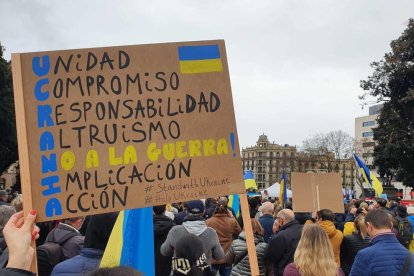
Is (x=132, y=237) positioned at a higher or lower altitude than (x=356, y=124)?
lower

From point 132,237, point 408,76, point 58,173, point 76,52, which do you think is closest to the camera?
point 58,173

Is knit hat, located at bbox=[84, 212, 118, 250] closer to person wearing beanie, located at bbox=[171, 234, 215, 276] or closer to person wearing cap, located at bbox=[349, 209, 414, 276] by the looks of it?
person wearing beanie, located at bbox=[171, 234, 215, 276]

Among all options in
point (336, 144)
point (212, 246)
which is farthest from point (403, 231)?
point (336, 144)

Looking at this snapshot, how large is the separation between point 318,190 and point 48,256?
4.54 m

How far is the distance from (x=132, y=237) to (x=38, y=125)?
1.13m

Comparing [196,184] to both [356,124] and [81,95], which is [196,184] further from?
[356,124]

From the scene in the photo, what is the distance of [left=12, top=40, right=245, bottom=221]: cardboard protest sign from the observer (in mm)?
2932

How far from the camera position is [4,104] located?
38.5m

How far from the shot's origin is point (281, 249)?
5.59 m

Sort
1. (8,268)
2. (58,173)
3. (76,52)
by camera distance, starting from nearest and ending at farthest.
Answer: (8,268) < (58,173) < (76,52)

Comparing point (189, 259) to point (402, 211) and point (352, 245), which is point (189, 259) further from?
point (402, 211)

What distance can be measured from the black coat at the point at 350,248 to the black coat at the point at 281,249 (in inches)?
45.7

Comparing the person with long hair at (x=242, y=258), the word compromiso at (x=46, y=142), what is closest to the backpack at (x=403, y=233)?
the person with long hair at (x=242, y=258)

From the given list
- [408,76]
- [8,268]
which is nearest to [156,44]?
[8,268]
